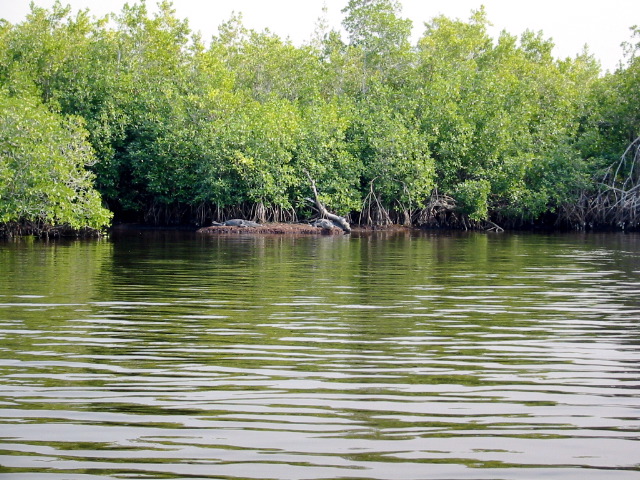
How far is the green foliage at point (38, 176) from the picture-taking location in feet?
80.7

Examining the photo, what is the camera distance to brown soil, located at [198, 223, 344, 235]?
32094 millimetres

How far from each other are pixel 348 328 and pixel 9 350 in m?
3.12

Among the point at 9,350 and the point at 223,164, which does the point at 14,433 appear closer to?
the point at 9,350

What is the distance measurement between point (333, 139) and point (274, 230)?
212 inches

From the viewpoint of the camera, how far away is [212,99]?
120 ft

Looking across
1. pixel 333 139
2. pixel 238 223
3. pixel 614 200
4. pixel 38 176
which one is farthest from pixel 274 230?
pixel 614 200

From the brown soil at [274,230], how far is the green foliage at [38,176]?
5.87m

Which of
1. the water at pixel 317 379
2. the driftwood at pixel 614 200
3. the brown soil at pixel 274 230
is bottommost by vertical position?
the water at pixel 317 379

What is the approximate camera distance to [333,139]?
35875 mm

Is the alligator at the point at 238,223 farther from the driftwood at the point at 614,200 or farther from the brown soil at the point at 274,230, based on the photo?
the driftwood at the point at 614,200

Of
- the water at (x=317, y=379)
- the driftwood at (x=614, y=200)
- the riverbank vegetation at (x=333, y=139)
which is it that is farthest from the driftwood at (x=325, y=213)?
the water at (x=317, y=379)

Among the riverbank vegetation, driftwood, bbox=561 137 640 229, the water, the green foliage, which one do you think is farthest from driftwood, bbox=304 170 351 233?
the water

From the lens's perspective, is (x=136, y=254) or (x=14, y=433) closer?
(x=14, y=433)

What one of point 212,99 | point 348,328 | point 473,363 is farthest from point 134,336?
point 212,99
